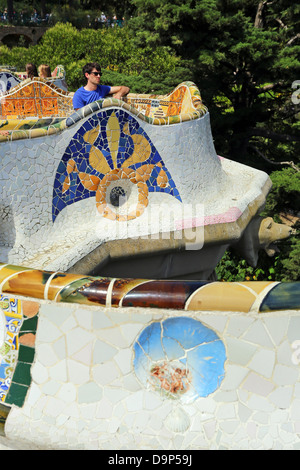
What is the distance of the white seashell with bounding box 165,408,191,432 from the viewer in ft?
7.02

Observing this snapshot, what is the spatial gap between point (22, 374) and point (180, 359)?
2.25 feet

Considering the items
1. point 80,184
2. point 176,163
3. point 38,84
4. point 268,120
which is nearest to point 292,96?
point 268,120

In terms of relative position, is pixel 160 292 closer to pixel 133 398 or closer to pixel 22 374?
pixel 133 398

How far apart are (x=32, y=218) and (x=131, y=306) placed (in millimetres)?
2499

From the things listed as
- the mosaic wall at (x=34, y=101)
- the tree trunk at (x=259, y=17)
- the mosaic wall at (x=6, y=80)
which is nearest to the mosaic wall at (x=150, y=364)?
the mosaic wall at (x=34, y=101)

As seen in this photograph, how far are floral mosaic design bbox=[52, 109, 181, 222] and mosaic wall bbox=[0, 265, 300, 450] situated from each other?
242 centimetres

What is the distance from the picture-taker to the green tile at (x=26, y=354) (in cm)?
231

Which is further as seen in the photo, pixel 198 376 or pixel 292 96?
pixel 292 96

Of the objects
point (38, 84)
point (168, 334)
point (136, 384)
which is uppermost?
point (38, 84)

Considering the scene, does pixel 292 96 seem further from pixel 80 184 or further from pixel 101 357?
pixel 101 357

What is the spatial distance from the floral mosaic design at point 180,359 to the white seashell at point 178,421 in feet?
0.16

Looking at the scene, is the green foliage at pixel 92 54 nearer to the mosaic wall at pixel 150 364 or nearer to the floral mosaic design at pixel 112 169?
the floral mosaic design at pixel 112 169
